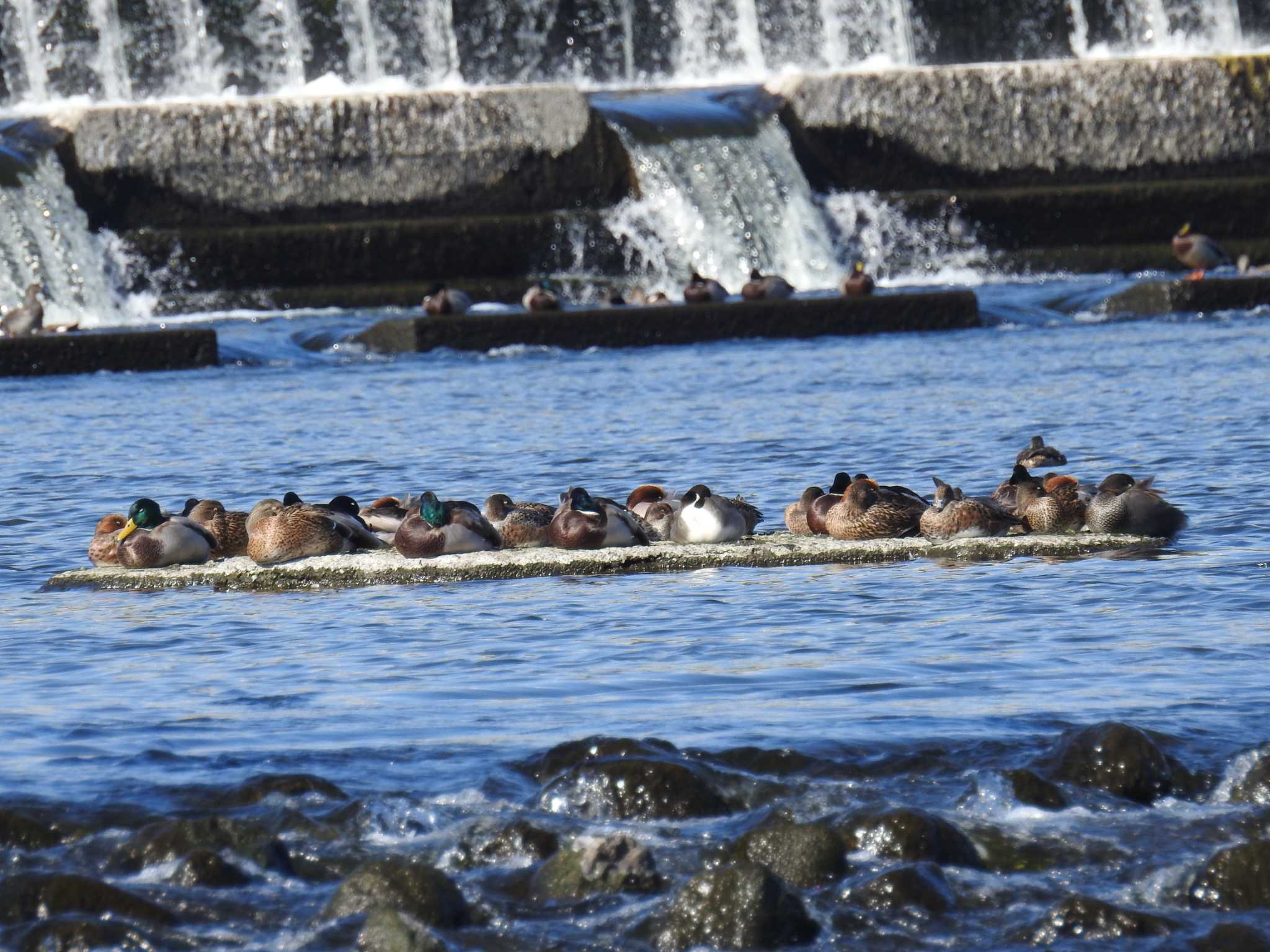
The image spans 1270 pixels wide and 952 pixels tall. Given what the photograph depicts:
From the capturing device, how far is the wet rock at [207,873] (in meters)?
6.49

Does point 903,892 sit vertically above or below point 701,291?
below

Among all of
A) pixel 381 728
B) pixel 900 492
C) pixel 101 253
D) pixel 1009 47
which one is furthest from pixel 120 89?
pixel 381 728

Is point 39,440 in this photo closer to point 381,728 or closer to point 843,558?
point 843,558

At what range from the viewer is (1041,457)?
1544cm

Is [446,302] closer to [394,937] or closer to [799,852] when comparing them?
[799,852]

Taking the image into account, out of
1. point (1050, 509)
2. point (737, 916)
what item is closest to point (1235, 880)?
point (737, 916)

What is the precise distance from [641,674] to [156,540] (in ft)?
12.6

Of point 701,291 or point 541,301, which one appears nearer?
point 541,301

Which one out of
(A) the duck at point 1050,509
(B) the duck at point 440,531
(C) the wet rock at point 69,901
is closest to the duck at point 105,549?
(B) the duck at point 440,531

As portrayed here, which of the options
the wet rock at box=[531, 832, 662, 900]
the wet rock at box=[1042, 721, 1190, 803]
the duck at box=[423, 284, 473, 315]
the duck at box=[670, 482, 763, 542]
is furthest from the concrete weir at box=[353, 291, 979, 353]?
the wet rock at box=[531, 832, 662, 900]

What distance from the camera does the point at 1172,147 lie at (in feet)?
118

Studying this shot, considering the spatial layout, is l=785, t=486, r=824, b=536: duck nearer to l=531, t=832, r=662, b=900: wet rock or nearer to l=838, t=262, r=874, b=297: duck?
l=531, t=832, r=662, b=900: wet rock

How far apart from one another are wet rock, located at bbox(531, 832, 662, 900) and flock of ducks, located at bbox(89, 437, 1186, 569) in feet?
16.8

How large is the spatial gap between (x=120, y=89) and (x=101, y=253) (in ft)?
36.9
